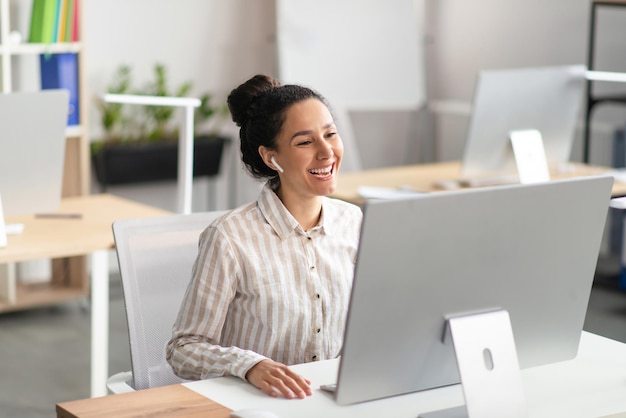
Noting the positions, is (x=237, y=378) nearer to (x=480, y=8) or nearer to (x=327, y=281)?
(x=327, y=281)

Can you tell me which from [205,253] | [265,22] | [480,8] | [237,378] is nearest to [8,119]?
[205,253]

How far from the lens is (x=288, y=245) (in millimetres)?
2094

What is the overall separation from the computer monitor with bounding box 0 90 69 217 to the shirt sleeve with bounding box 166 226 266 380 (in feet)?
3.98

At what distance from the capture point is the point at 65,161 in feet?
16.0

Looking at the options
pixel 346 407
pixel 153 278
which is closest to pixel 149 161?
pixel 153 278

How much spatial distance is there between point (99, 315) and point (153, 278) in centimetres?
100

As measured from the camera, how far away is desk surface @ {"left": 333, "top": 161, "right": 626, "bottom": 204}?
13.4ft

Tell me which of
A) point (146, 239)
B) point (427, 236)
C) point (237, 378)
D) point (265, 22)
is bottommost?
point (237, 378)

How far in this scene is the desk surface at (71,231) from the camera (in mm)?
3088

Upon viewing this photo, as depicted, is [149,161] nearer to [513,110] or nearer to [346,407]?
[513,110]

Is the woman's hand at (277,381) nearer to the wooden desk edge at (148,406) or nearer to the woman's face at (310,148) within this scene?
the wooden desk edge at (148,406)

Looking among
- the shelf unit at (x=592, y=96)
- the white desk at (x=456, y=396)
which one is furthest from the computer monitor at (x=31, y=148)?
the shelf unit at (x=592, y=96)

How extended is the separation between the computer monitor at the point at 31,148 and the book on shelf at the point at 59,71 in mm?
1574

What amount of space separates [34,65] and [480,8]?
2538 millimetres
